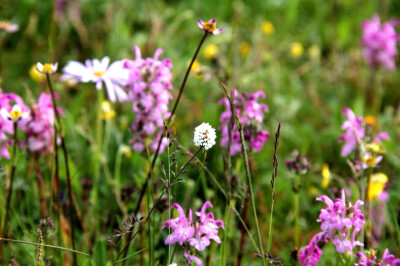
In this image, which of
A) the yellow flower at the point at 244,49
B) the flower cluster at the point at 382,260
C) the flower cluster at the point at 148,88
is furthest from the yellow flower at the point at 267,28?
the flower cluster at the point at 382,260

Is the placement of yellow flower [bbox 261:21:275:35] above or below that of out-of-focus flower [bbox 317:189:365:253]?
above

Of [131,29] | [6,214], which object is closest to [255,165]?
[6,214]

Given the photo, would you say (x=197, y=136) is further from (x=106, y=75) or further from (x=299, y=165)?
(x=299, y=165)

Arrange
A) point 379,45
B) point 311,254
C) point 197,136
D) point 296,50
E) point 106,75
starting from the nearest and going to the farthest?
point 197,136 → point 311,254 → point 106,75 → point 379,45 → point 296,50

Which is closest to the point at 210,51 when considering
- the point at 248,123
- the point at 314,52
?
the point at 314,52

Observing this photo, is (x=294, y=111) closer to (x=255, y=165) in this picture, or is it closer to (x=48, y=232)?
(x=255, y=165)

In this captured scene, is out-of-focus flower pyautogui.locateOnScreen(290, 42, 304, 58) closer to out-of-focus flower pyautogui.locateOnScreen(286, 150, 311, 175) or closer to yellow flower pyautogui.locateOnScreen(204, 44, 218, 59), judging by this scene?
yellow flower pyautogui.locateOnScreen(204, 44, 218, 59)

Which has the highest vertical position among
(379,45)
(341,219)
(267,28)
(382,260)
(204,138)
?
(267,28)

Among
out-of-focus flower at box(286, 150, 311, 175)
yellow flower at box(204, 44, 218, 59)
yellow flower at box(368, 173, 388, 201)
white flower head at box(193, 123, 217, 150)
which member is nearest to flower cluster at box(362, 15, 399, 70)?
yellow flower at box(204, 44, 218, 59)
